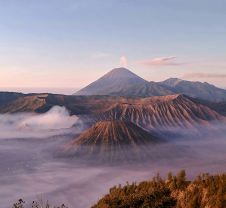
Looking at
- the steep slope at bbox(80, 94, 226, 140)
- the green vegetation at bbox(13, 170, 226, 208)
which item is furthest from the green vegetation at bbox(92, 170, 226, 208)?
the steep slope at bbox(80, 94, 226, 140)

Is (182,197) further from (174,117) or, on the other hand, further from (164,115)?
(174,117)

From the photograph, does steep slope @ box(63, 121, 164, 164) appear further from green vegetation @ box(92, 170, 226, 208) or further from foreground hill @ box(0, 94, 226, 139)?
green vegetation @ box(92, 170, 226, 208)

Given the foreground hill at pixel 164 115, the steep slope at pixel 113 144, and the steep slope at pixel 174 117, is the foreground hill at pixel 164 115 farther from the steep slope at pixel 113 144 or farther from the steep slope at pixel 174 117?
the steep slope at pixel 113 144

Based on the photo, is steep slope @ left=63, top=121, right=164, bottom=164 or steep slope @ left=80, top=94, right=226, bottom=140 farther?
steep slope @ left=80, top=94, right=226, bottom=140

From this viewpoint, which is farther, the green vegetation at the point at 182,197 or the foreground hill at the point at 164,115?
the foreground hill at the point at 164,115

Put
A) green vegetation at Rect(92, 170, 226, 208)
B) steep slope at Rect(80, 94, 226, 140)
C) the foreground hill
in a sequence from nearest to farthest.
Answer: green vegetation at Rect(92, 170, 226, 208), steep slope at Rect(80, 94, 226, 140), the foreground hill

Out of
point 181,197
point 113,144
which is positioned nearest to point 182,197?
point 181,197

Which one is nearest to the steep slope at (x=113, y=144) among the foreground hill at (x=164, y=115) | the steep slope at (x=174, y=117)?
the foreground hill at (x=164, y=115)

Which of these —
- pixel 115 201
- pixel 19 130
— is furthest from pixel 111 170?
pixel 19 130
